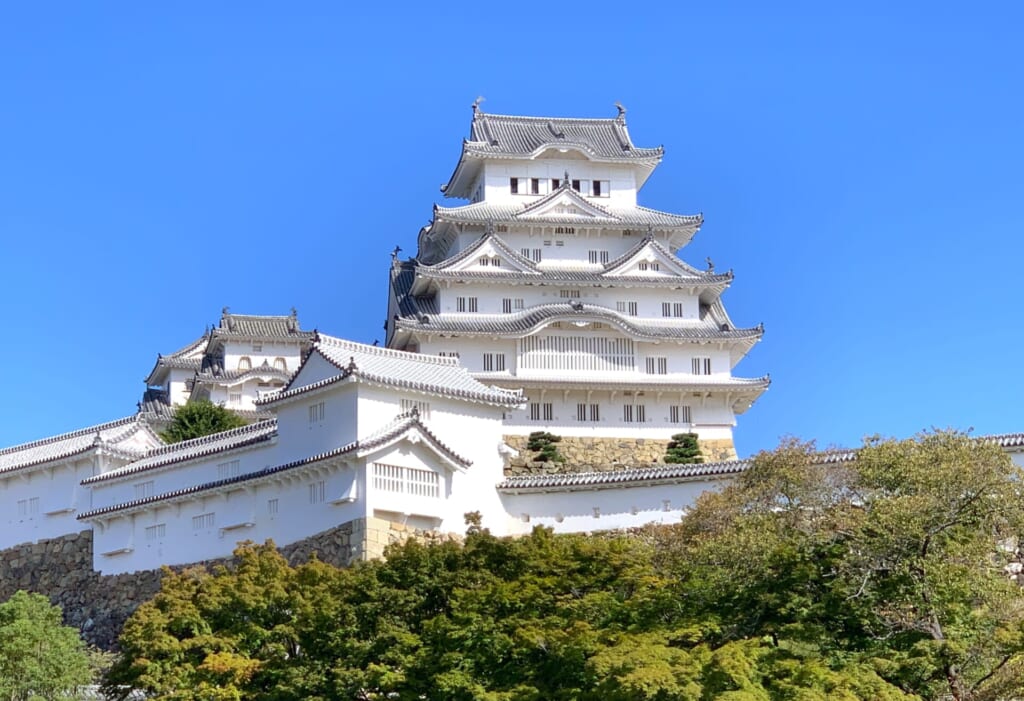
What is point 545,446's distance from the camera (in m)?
52.4

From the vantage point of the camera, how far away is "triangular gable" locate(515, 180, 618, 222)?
58.8 metres

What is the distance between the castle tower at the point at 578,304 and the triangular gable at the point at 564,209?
47 mm

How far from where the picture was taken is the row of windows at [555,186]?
61.3 meters

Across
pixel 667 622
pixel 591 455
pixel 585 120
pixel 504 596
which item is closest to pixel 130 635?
pixel 504 596

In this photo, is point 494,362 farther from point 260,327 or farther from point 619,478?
point 260,327

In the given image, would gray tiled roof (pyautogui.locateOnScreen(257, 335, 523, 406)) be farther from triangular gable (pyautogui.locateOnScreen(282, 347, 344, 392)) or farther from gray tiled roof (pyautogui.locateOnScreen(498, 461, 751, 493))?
gray tiled roof (pyautogui.locateOnScreen(498, 461, 751, 493))

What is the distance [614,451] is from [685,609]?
71.9 feet

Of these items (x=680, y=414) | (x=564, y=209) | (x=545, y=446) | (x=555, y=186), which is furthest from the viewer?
(x=555, y=186)

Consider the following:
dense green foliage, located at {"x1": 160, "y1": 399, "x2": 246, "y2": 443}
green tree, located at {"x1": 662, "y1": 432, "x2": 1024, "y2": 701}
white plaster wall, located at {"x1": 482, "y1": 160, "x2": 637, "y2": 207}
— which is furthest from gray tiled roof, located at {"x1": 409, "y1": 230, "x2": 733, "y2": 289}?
green tree, located at {"x1": 662, "y1": 432, "x2": 1024, "y2": 701}

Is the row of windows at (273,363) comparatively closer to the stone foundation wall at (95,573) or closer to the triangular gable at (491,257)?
the triangular gable at (491,257)

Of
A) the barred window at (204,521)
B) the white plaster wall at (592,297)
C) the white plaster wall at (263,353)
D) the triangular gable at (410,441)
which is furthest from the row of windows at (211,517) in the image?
the white plaster wall at (263,353)

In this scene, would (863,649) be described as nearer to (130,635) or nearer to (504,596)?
(504,596)

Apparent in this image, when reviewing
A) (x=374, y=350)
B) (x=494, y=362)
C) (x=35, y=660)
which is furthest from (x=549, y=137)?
(x=35, y=660)

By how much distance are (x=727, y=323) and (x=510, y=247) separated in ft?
24.9
